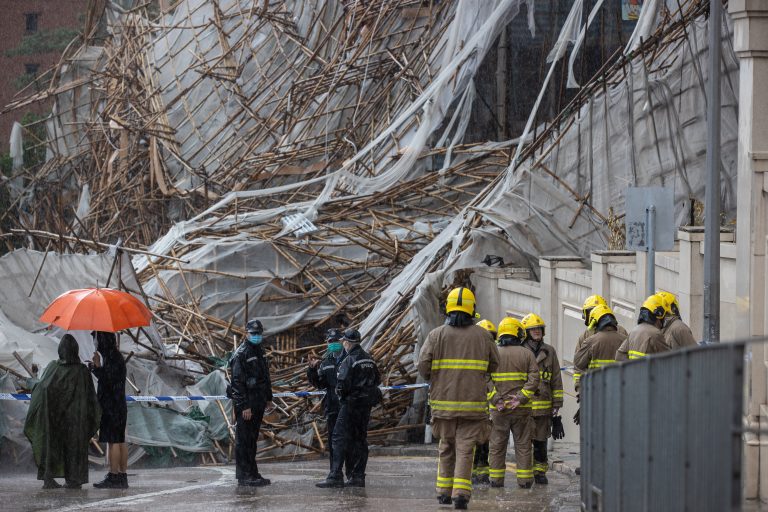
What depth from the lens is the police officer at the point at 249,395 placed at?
42.0 feet

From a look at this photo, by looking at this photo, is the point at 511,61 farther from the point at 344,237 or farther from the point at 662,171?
the point at 662,171

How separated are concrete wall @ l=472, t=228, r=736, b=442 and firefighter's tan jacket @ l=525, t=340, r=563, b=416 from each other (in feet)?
4.51

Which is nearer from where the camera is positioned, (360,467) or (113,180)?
(360,467)

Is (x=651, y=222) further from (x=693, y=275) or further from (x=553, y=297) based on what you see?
(x=553, y=297)

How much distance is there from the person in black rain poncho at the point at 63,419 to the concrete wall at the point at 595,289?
18.6 feet

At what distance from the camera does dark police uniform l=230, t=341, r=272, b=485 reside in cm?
1282

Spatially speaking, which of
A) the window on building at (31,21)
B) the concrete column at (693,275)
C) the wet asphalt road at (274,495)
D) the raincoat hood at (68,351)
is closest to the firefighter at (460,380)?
the wet asphalt road at (274,495)

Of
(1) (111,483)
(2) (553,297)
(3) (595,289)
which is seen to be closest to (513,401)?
(1) (111,483)

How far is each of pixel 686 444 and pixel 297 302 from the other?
17781 millimetres

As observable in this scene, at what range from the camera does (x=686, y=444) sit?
18.3ft

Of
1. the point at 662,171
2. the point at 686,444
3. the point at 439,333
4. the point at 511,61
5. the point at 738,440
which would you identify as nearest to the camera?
the point at 738,440

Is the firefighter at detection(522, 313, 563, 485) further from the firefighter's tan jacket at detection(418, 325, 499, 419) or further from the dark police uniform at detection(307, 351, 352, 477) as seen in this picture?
the firefighter's tan jacket at detection(418, 325, 499, 419)

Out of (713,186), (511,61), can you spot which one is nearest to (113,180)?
(511,61)

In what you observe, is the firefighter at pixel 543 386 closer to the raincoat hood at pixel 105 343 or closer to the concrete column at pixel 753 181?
the concrete column at pixel 753 181
